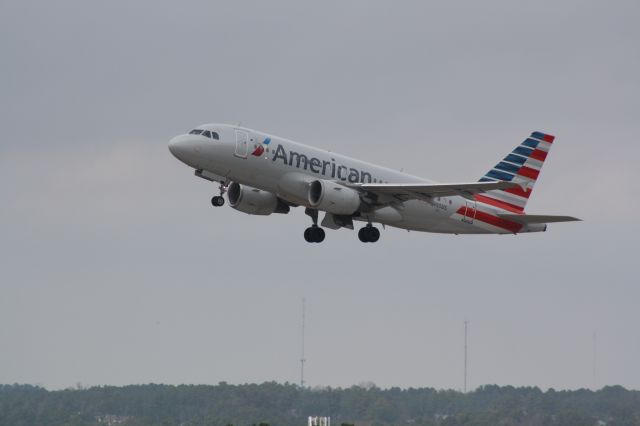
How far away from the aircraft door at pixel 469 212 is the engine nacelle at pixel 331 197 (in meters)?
8.61

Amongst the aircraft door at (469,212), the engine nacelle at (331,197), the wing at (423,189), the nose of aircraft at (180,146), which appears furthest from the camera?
the aircraft door at (469,212)

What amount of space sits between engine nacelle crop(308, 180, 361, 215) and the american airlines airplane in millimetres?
50

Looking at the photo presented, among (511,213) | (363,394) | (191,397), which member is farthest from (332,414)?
(511,213)

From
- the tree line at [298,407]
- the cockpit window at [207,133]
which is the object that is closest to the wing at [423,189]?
the cockpit window at [207,133]

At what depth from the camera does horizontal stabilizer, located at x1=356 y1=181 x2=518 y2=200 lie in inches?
2776

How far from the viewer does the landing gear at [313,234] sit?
252 ft

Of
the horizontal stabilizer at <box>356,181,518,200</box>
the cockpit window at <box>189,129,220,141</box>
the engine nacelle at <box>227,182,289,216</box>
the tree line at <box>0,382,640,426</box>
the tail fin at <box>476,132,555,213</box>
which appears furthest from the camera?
the tree line at <box>0,382,640,426</box>

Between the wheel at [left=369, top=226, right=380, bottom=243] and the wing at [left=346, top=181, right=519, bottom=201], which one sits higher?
the wing at [left=346, top=181, right=519, bottom=201]

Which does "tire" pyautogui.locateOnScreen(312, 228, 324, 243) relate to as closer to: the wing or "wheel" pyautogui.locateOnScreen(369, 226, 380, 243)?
"wheel" pyautogui.locateOnScreen(369, 226, 380, 243)

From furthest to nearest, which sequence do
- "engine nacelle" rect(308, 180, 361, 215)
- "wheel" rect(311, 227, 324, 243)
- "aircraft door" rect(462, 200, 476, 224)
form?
"aircraft door" rect(462, 200, 476, 224) < "wheel" rect(311, 227, 324, 243) < "engine nacelle" rect(308, 180, 361, 215)

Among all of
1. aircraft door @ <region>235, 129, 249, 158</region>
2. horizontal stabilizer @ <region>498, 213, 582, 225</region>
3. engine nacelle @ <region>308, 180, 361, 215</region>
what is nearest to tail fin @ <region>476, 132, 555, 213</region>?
horizontal stabilizer @ <region>498, 213, 582, 225</region>

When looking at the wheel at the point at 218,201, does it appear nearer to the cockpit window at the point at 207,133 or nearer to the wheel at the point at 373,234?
the cockpit window at the point at 207,133

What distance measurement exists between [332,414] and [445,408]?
12147mm

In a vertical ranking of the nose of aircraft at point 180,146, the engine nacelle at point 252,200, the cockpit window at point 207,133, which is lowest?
the engine nacelle at point 252,200
